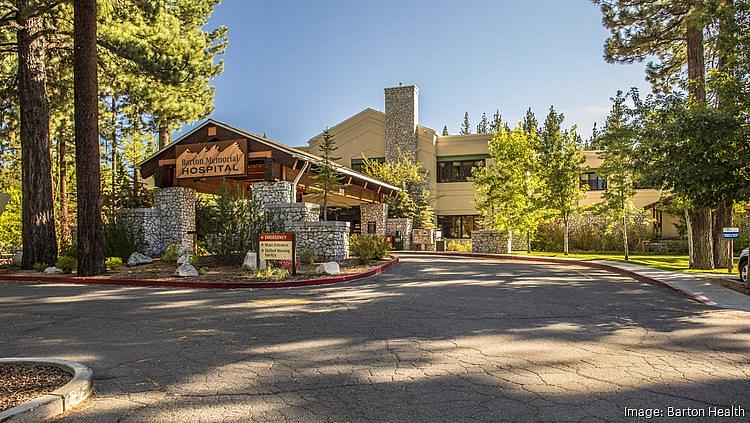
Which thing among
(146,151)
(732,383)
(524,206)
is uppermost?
(146,151)

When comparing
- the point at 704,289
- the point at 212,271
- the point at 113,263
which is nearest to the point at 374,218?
the point at 212,271

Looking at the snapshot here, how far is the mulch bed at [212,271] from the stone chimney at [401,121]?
19700 mm

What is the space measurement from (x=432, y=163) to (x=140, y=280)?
26628 millimetres

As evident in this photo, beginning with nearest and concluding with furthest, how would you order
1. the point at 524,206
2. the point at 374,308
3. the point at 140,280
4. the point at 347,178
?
the point at 374,308 → the point at 140,280 → the point at 347,178 → the point at 524,206

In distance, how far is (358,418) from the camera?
4.02 meters

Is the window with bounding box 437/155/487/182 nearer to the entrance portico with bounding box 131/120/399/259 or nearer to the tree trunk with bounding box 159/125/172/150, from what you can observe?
the entrance portico with bounding box 131/120/399/259

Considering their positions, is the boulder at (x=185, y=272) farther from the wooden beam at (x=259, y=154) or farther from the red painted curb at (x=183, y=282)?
the wooden beam at (x=259, y=154)

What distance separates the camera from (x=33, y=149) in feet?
55.4

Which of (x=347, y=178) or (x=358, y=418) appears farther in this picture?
(x=347, y=178)

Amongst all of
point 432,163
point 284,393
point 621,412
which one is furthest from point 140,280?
point 432,163

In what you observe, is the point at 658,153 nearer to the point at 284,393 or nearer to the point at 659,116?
the point at 659,116

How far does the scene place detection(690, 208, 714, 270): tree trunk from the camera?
17734 millimetres

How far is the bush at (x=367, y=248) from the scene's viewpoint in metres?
18.3

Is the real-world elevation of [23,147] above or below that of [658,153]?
above
